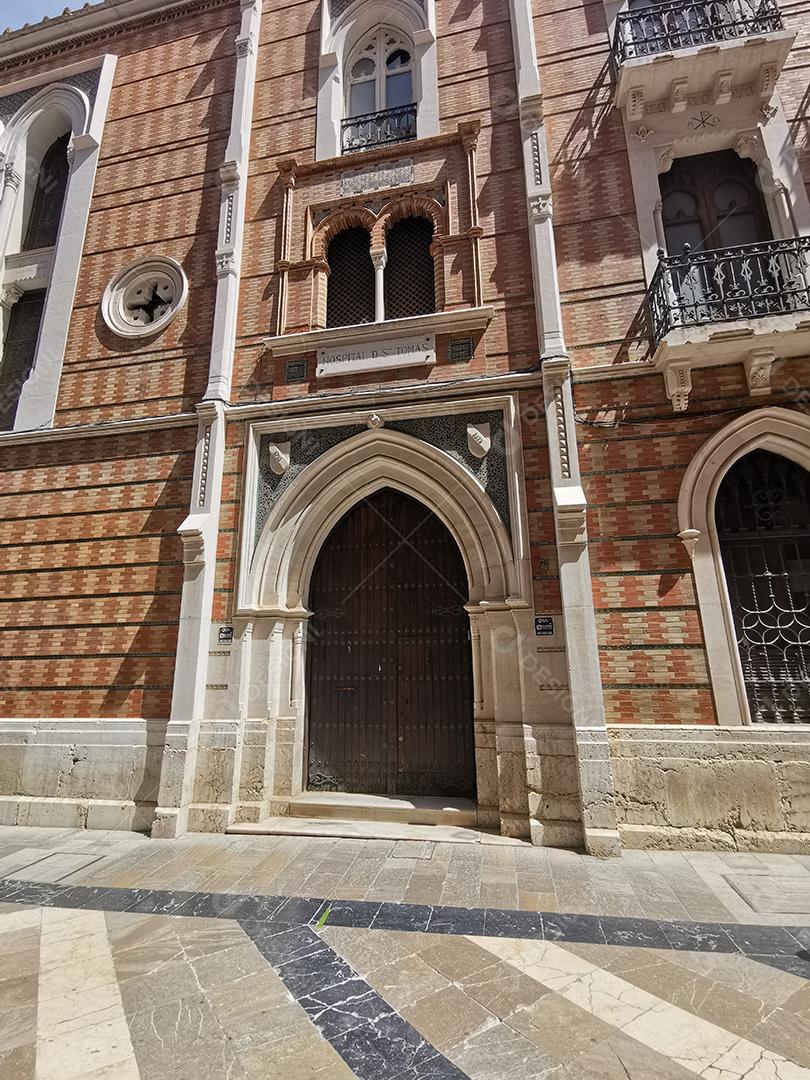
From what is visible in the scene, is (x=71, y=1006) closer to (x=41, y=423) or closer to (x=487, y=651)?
(x=487, y=651)

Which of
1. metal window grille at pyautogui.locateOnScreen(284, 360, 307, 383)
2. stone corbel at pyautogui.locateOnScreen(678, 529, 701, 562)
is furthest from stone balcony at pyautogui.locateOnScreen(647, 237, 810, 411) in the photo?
metal window grille at pyautogui.locateOnScreen(284, 360, 307, 383)

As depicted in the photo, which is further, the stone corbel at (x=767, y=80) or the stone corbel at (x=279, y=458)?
the stone corbel at (x=279, y=458)

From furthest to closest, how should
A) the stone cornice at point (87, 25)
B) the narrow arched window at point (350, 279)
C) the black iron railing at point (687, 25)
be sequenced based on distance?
1. the stone cornice at point (87, 25)
2. the narrow arched window at point (350, 279)
3. the black iron railing at point (687, 25)

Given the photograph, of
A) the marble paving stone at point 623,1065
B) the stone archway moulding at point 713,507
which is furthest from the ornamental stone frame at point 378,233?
the marble paving stone at point 623,1065

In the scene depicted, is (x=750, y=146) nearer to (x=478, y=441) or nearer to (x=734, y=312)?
(x=734, y=312)

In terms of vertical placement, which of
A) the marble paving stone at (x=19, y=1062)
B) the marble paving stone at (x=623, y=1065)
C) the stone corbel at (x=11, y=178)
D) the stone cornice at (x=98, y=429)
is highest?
the stone corbel at (x=11, y=178)

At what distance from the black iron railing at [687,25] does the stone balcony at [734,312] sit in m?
2.88

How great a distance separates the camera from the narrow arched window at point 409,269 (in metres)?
7.26

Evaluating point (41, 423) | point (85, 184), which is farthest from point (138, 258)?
point (41, 423)

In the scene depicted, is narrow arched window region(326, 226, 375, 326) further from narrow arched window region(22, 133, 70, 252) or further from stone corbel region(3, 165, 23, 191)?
stone corbel region(3, 165, 23, 191)

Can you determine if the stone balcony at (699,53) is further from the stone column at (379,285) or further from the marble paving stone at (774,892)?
the marble paving stone at (774,892)

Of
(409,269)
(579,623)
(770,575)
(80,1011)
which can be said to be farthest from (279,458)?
(770,575)

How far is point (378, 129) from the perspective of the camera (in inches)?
314

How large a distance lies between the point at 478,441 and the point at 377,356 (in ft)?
6.09
